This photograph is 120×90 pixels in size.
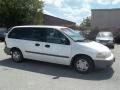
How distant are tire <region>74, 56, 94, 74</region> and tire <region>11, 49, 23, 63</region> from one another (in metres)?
2.93

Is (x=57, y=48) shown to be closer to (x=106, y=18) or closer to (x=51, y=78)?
(x=51, y=78)

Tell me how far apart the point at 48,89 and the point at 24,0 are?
2883cm

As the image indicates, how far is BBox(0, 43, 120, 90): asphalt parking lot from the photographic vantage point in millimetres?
7094

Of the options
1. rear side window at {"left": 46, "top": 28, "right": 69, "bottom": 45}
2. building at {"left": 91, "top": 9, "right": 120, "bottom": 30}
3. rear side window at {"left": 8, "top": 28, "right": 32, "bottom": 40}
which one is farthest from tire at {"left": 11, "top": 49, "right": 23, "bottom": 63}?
building at {"left": 91, "top": 9, "right": 120, "bottom": 30}

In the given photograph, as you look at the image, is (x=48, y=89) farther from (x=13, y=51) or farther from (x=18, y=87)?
(x=13, y=51)

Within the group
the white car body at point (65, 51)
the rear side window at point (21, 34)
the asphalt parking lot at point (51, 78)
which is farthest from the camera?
the rear side window at point (21, 34)

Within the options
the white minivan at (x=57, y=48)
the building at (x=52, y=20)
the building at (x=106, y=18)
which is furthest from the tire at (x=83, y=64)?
the building at (x=52, y=20)

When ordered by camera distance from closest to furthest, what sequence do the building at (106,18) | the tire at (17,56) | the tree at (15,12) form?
the tire at (17,56), the tree at (15,12), the building at (106,18)

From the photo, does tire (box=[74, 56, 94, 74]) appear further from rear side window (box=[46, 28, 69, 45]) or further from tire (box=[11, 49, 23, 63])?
tire (box=[11, 49, 23, 63])

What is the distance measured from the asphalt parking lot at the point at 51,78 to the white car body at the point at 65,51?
1.37 feet

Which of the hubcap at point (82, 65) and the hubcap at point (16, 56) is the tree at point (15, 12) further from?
the hubcap at point (82, 65)

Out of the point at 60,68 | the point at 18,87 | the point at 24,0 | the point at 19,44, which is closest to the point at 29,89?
the point at 18,87

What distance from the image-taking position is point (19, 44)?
10555 mm

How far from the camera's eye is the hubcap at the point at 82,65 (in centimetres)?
876
